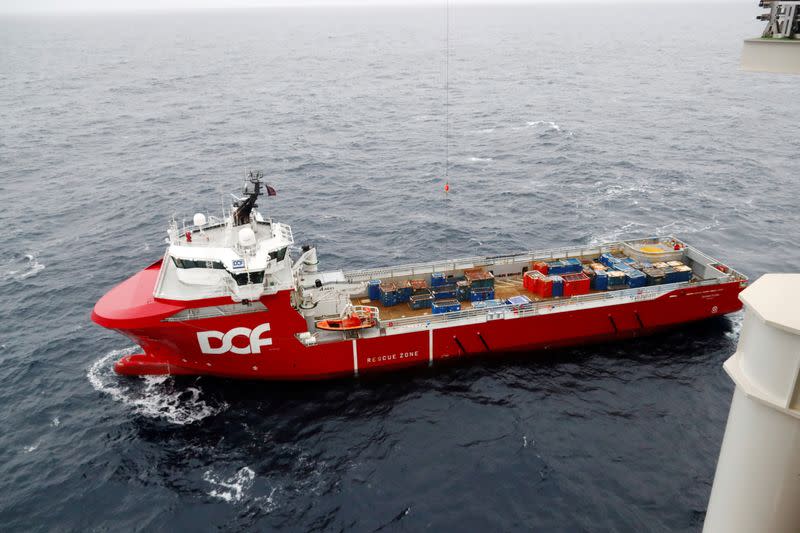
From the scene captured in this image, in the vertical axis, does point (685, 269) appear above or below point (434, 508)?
above

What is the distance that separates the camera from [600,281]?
4266 cm

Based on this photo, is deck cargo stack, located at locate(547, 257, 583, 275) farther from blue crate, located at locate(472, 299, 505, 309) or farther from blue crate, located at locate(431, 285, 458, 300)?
blue crate, located at locate(431, 285, 458, 300)

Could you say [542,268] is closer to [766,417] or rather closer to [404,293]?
[404,293]

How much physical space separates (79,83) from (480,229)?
5259 inches

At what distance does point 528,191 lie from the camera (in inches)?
2744

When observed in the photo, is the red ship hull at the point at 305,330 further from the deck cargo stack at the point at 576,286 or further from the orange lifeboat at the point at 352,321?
the deck cargo stack at the point at 576,286

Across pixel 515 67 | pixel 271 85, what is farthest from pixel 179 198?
pixel 515 67

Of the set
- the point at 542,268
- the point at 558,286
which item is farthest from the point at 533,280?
the point at 542,268

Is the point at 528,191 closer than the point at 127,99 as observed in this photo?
Yes

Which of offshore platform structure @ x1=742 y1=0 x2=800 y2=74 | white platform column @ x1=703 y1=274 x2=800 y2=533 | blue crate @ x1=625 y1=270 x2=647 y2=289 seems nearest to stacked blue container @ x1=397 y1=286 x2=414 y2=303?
blue crate @ x1=625 y1=270 x2=647 y2=289

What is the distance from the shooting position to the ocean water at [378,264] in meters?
29.5

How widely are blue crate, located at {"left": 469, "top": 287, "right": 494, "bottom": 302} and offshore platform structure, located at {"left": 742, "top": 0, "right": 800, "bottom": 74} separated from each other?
33.0 meters

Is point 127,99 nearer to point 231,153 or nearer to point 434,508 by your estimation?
point 231,153

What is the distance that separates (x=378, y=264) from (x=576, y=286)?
59.9 feet
